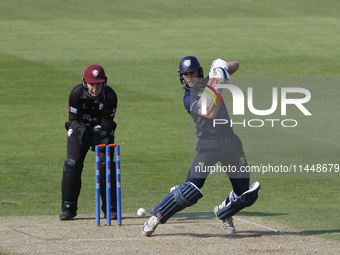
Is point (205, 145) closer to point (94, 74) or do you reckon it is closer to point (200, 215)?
point (94, 74)

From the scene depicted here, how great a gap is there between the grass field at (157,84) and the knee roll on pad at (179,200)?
174 centimetres

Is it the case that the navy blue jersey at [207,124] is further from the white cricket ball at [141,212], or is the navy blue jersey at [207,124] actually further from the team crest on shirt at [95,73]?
the white cricket ball at [141,212]

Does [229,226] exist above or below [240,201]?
below

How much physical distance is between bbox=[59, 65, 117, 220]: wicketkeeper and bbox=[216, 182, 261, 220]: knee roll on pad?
5.80 feet

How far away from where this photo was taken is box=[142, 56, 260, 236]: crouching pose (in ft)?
31.7

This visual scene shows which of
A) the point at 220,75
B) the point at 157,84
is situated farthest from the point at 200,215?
the point at 157,84

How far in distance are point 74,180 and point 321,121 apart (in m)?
11.8

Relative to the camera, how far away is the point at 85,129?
35.8 ft

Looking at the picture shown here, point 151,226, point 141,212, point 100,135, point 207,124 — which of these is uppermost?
point 207,124

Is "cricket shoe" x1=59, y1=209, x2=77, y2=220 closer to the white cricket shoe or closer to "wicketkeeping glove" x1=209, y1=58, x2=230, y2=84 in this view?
the white cricket shoe

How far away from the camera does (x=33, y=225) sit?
10672mm

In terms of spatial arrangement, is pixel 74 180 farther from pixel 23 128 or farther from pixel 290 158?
pixel 23 128

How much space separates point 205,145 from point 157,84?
57.9ft

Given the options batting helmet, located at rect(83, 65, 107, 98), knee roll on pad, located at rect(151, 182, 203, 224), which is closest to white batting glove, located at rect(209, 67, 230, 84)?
knee roll on pad, located at rect(151, 182, 203, 224)
